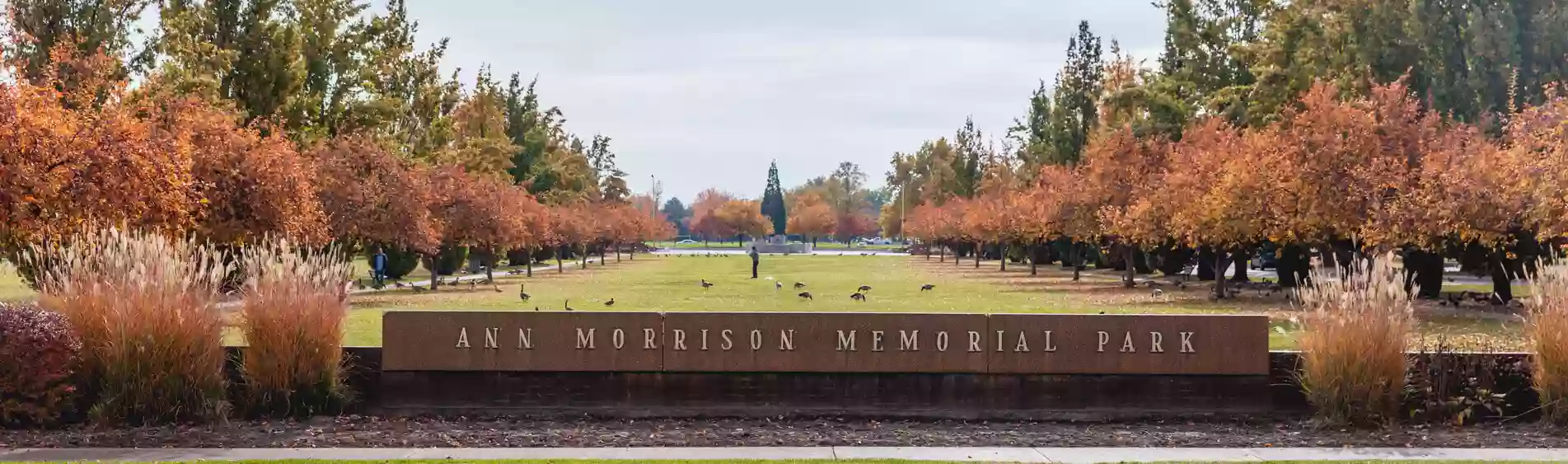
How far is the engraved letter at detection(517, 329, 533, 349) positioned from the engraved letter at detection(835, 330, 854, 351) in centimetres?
273

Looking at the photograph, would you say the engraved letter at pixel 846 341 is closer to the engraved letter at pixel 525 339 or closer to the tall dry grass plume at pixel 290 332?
the engraved letter at pixel 525 339

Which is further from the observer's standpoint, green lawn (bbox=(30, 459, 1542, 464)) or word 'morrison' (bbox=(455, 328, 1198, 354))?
word 'morrison' (bbox=(455, 328, 1198, 354))

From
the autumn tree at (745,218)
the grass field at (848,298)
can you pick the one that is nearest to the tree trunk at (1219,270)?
the grass field at (848,298)

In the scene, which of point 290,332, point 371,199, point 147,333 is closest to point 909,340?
point 290,332

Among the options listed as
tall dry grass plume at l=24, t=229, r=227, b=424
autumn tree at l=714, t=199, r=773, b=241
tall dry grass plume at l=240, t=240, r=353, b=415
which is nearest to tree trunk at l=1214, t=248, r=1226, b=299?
tall dry grass plume at l=240, t=240, r=353, b=415

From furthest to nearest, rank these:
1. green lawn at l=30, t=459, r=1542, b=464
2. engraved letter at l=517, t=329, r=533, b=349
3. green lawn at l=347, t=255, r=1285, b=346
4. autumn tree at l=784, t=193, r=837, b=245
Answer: autumn tree at l=784, t=193, r=837, b=245 → green lawn at l=347, t=255, r=1285, b=346 → engraved letter at l=517, t=329, r=533, b=349 → green lawn at l=30, t=459, r=1542, b=464

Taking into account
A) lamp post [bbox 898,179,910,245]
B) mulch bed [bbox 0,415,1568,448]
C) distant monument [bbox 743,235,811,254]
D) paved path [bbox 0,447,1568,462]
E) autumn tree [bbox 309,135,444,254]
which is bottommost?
mulch bed [bbox 0,415,1568,448]

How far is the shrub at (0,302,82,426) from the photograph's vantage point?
1130 centimetres

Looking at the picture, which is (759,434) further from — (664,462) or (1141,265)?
(1141,265)

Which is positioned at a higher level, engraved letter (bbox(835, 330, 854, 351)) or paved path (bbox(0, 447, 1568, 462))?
engraved letter (bbox(835, 330, 854, 351))

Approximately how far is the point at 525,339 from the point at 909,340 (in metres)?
3.40

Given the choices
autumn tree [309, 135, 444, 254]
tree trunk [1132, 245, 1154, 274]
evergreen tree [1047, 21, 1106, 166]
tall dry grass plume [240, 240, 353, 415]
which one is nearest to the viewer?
tall dry grass plume [240, 240, 353, 415]

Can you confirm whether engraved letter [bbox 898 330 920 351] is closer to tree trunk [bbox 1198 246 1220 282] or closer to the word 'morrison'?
the word 'morrison'

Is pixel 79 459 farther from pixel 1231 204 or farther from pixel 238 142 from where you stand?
pixel 1231 204
